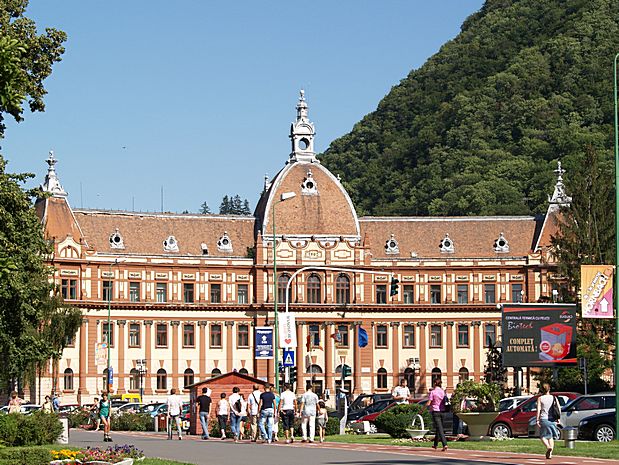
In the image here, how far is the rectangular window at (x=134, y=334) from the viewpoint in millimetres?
112106

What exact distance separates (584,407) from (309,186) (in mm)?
66097

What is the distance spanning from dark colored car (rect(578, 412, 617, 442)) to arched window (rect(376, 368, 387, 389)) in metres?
66.9

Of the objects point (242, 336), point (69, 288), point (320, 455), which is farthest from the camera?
point (242, 336)

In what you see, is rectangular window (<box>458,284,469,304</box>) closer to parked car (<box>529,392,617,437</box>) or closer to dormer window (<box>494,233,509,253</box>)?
dormer window (<box>494,233,509,253</box>)

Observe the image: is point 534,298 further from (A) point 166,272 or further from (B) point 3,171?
(B) point 3,171

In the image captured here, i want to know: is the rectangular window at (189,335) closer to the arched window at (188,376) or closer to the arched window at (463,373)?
the arched window at (188,376)

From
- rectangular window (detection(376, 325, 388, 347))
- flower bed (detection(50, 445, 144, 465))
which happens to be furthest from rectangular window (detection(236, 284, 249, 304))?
flower bed (detection(50, 445, 144, 465))

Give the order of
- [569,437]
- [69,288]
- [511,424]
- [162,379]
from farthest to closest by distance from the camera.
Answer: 1. [162,379]
2. [69,288]
3. [511,424]
4. [569,437]

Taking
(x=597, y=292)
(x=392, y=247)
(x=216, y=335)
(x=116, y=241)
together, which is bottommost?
(x=216, y=335)

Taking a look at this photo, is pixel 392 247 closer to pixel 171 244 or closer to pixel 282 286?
pixel 282 286

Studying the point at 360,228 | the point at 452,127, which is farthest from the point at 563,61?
the point at 360,228

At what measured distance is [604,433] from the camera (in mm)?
47625

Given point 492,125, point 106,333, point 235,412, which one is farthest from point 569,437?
point 492,125

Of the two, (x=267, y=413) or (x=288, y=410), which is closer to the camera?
(x=267, y=413)
